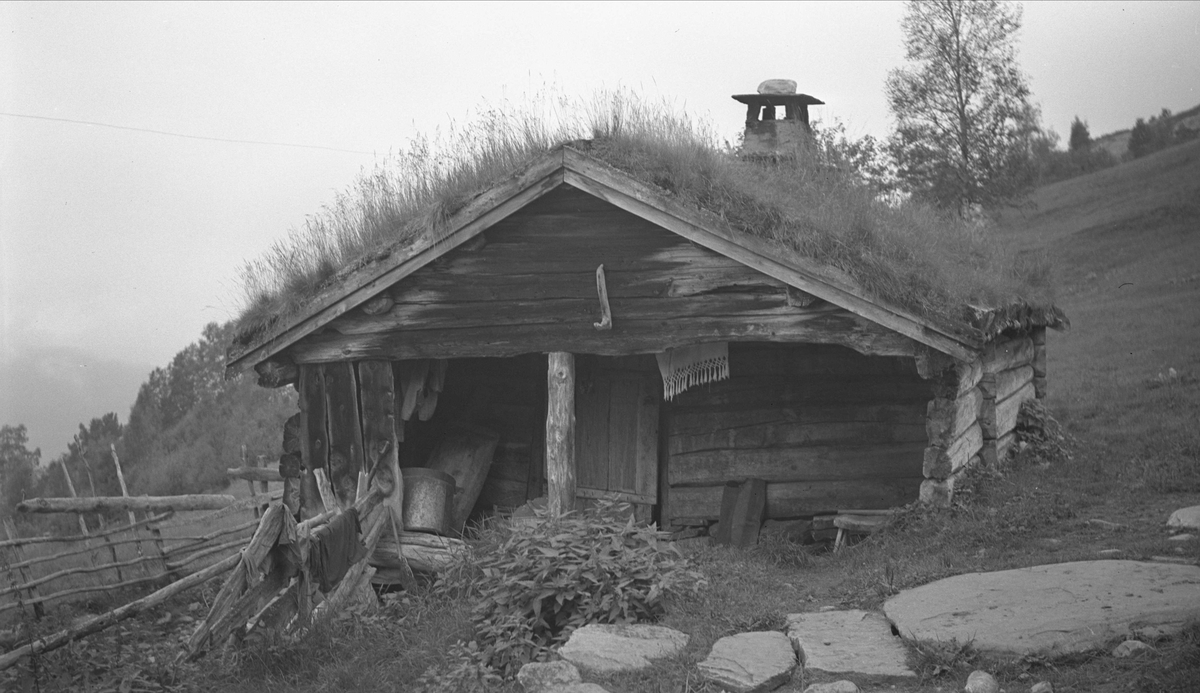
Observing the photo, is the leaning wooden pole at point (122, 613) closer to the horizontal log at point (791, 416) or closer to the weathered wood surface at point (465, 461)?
the weathered wood surface at point (465, 461)

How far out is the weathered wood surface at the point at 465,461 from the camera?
9906mm

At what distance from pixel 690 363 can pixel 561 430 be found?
53.1 inches

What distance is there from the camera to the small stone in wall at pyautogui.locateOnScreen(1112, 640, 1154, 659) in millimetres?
4426

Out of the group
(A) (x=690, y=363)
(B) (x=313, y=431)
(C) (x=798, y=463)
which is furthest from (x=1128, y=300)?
(B) (x=313, y=431)

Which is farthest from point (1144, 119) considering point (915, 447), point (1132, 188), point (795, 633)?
point (795, 633)

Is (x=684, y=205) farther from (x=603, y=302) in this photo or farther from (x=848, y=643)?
(x=848, y=643)

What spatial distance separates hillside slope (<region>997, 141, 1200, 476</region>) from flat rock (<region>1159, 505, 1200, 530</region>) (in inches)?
74.1

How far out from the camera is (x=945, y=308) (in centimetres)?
768

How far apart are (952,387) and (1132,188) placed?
72.7ft

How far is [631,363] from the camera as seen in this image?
10195mm

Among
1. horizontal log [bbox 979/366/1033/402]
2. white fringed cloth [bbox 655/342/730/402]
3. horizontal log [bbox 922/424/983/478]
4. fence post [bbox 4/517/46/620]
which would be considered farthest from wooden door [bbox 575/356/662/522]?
fence post [bbox 4/517/46/620]

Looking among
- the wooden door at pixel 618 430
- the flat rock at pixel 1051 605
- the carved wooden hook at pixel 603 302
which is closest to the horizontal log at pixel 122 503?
the wooden door at pixel 618 430

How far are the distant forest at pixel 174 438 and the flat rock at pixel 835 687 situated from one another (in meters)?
14.2

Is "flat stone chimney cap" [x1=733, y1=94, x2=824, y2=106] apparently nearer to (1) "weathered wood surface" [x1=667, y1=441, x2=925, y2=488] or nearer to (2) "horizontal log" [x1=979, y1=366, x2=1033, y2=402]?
(2) "horizontal log" [x1=979, y1=366, x2=1033, y2=402]
